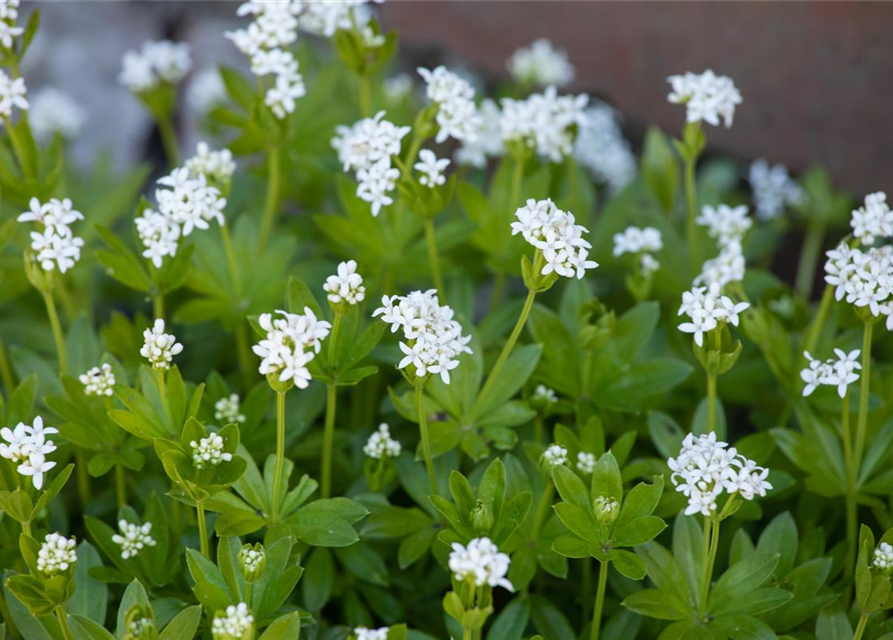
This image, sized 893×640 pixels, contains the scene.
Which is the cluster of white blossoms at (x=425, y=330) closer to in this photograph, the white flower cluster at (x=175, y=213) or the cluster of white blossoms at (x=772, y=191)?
the white flower cluster at (x=175, y=213)

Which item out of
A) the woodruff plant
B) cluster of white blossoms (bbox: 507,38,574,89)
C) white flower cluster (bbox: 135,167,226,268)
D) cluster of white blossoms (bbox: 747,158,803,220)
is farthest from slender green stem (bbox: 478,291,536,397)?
cluster of white blossoms (bbox: 747,158,803,220)

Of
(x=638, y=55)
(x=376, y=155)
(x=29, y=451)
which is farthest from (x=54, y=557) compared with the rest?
(x=638, y=55)

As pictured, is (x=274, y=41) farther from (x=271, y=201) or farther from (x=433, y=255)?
(x=433, y=255)

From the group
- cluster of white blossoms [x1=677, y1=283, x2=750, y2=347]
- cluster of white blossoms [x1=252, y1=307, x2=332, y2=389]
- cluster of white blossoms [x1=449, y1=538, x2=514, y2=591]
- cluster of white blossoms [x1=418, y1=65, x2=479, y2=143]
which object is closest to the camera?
cluster of white blossoms [x1=449, y1=538, x2=514, y2=591]

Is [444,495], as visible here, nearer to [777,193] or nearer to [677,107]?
[777,193]

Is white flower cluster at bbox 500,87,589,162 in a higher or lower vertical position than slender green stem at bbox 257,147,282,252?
higher

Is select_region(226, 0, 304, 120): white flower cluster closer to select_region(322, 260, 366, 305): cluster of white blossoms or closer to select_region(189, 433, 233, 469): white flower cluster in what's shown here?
select_region(322, 260, 366, 305): cluster of white blossoms

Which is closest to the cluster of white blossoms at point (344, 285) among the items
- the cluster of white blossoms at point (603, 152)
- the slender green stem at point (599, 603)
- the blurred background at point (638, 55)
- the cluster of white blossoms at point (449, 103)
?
the cluster of white blossoms at point (449, 103)
